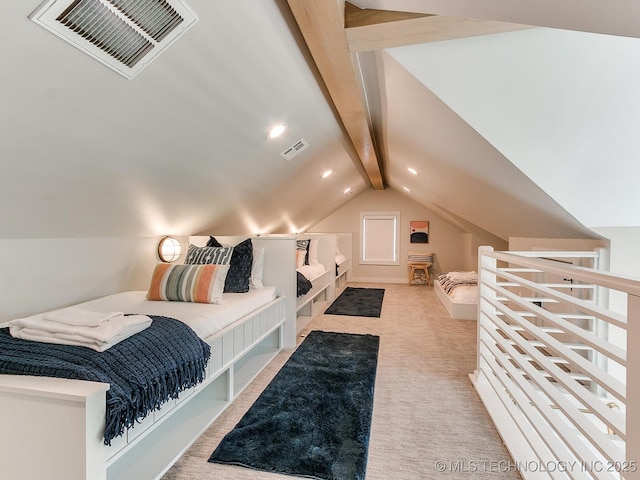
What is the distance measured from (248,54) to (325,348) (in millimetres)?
2491

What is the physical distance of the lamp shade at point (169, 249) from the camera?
3.02m

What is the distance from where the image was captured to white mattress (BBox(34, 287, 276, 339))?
6.05ft

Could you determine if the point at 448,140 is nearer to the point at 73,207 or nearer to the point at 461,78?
the point at 461,78

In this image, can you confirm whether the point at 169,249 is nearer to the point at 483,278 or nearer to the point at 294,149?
the point at 294,149

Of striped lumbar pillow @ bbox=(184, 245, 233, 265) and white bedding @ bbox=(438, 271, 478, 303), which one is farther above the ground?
striped lumbar pillow @ bbox=(184, 245, 233, 265)

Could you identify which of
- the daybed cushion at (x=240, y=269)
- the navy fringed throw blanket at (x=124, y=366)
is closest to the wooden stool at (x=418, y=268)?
the daybed cushion at (x=240, y=269)

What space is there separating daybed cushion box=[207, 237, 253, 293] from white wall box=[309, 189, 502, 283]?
15.6ft

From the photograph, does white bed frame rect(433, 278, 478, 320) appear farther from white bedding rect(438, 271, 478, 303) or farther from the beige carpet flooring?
the beige carpet flooring

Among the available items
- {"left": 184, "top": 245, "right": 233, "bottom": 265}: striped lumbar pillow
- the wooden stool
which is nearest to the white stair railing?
{"left": 184, "top": 245, "right": 233, "bottom": 265}: striped lumbar pillow

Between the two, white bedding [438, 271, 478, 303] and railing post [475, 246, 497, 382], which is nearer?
railing post [475, 246, 497, 382]

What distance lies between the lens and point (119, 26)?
1152mm

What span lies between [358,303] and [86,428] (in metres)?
4.25

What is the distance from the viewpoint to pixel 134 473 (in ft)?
4.54

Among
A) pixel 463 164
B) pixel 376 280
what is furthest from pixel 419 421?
pixel 376 280
